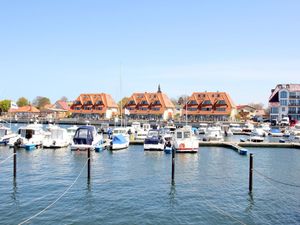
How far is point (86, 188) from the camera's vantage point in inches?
1204

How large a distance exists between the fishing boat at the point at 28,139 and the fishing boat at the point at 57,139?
50.9 inches

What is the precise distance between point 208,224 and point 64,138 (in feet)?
136

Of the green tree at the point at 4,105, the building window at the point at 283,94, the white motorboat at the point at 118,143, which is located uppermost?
the building window at the point at 283,94

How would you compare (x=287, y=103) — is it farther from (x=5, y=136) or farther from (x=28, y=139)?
(x=5, y=136)

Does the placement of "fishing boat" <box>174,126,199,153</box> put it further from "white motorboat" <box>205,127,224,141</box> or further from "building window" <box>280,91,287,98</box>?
"building window" <box>280,91,287,98</box>

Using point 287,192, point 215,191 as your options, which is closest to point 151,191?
point 215,191

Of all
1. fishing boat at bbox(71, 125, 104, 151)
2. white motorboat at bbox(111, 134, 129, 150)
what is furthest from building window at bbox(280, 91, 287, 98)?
fishing boat at bbox(71, 125, 104, 151)

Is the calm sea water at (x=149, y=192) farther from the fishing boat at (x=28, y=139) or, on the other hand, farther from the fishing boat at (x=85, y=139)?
the fishing boat at (x=28, y=139)

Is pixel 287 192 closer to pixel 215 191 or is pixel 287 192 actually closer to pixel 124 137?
pixel 215 191

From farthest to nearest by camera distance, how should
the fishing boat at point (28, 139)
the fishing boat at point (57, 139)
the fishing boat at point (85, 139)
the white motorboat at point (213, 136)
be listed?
1. the white motorboat at point (213, 136)
2. the fishing boat at point (57, 139)
3. the fishing boat at point (28, 139)
4. the fishing boat at point (85, 139)

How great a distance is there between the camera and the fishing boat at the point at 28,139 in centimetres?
5656

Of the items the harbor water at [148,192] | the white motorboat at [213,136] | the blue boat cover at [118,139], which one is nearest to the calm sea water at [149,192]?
the harbor water at [148,192]

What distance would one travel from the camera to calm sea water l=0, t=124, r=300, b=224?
23.7 meters

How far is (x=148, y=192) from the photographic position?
29531 mm
